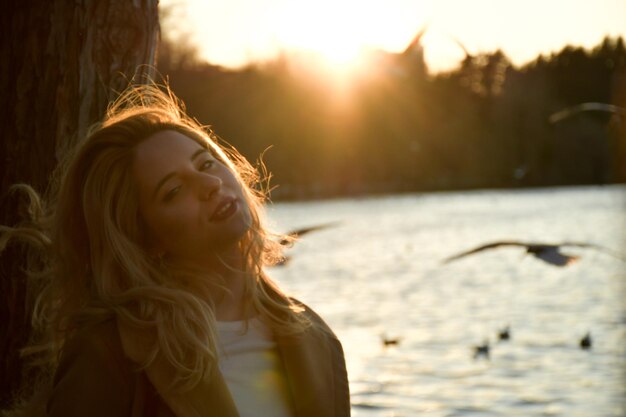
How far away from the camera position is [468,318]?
1839cm

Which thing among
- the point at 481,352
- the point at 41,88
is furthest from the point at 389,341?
the point at 41,88

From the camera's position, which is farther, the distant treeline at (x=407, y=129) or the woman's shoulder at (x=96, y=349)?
the distant treeline at (x=407, y=129)

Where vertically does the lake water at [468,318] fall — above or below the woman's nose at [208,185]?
below

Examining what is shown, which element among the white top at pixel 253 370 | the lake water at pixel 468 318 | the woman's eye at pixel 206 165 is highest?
the woman's eye at pixel 206 165

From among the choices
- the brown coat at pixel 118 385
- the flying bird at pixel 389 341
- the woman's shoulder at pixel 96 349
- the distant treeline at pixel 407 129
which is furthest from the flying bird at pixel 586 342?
the distant treeline at pixel 407 129

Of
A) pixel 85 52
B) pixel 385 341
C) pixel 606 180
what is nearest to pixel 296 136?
pixel 606 180

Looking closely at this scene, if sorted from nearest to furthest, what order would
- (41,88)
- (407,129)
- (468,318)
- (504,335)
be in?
(41,88), (504,335), (468,318), (407,129)

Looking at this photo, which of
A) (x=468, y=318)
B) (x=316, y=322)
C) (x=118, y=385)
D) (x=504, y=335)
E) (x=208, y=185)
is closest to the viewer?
(x=118, y=385)

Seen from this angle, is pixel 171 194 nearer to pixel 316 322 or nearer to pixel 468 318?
pixel 316 322

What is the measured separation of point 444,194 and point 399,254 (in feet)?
177

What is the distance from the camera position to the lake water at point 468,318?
11.7 metres

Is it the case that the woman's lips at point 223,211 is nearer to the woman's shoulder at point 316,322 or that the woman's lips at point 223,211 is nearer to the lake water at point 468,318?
the woman's shoulder at point 316,322

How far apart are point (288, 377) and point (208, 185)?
1.67 ft

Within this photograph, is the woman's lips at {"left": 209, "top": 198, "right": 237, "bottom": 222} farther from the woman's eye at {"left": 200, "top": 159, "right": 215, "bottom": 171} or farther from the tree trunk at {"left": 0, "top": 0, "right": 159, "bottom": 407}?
the tree trunk at {"left": 0, "top": 0, "right": 159, "bottom": 407}
